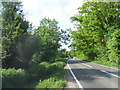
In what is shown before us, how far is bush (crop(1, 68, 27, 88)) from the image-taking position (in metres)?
9.89

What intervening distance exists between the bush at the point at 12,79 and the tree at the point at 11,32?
3193 mm

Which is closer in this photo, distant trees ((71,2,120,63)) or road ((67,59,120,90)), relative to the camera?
road ((67,59,120,90))

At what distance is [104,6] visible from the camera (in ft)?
114

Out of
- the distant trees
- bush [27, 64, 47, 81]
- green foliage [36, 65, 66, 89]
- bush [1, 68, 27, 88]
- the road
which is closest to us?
the road

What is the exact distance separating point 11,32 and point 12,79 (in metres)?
5.36

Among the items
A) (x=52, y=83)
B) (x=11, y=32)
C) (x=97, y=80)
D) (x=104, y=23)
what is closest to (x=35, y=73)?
(x=52, y=83)

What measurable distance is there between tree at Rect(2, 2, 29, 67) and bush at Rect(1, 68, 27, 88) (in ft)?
10.5

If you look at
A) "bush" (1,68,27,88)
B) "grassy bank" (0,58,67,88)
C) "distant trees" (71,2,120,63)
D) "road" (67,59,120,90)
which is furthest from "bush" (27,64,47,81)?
"distant trees" (71,2,120,63)

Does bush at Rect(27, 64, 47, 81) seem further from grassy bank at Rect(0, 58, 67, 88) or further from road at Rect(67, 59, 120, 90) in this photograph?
road at Rect(67, 59, 120, 90)

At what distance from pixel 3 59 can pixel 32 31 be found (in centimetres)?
476

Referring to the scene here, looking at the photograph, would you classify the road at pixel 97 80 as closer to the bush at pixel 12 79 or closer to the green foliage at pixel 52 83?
the green foliage at pixel 52 83

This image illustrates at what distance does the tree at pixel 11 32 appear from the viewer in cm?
1377

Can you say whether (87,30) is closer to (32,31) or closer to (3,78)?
(32,31)

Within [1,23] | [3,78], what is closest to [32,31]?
[1,23]
